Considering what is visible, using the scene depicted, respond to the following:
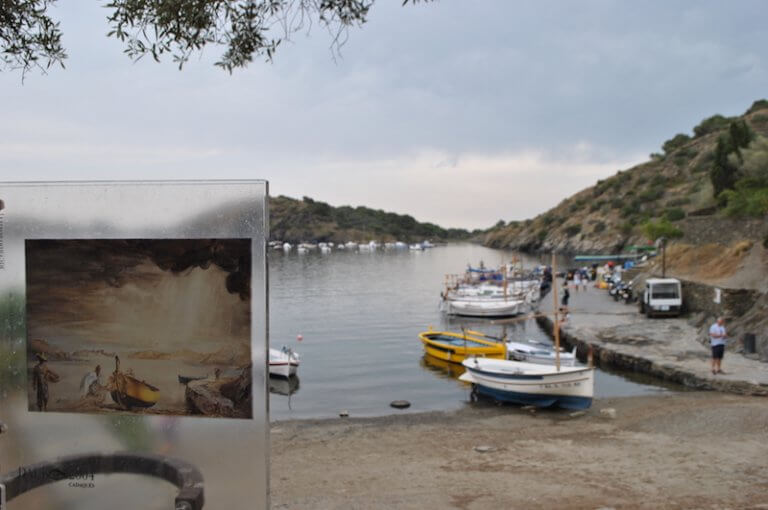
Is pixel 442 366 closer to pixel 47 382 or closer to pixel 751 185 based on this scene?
pixel 47 382

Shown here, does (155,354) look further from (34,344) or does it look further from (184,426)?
(34,344)

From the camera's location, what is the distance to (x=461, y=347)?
3047 cm

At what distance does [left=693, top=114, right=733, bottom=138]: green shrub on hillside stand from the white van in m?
121

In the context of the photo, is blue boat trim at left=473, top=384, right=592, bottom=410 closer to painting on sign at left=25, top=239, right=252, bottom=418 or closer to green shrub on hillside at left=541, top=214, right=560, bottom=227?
painting on sign at left=25, top=239, right=252, bottom=418

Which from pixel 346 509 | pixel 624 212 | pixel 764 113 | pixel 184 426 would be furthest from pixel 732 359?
pixel 764 113

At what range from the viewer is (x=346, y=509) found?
9055mm

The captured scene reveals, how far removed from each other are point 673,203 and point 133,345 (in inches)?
4269

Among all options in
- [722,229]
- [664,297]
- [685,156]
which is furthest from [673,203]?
[664,297]

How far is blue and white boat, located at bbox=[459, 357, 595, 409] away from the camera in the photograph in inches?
779

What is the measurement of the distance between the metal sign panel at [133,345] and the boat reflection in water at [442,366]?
23.5m

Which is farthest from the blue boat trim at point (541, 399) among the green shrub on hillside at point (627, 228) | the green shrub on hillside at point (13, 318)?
the green shrub on hillside at point (627, 228)

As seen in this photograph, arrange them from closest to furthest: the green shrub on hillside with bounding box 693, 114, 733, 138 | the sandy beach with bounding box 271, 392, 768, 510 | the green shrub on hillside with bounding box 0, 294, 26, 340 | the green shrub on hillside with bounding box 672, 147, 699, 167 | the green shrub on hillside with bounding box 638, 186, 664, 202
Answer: the green shrub on hillside with bounding box 0, 294, 26, 340 < the sandy beach with bounding box 271, 392, 768, 510 < the green shrub on hillside with bounding box 638, 186, 664, 202 < the green shrub on hillside with bounding box 672, 147, 699, 167 < the green shrub on hillside with bounding box 693, 114, 733, 138

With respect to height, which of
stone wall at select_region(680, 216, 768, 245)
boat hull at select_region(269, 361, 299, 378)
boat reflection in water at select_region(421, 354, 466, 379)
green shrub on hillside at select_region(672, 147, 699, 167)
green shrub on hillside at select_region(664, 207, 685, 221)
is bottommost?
boat reflection in water at select_region(421, 354, 466, 379)

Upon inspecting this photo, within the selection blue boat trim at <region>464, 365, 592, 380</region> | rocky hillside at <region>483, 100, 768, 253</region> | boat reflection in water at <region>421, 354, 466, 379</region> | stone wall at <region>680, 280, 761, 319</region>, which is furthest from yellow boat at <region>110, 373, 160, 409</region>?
rocky hillside at <region>483, 100, 768, 253</region>
